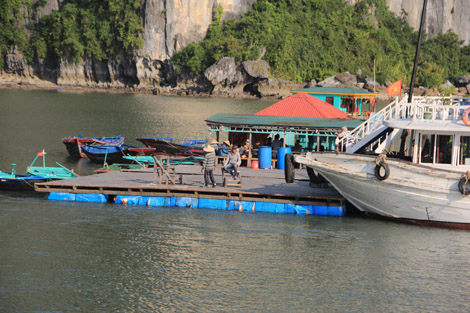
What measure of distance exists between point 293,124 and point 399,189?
8.67m

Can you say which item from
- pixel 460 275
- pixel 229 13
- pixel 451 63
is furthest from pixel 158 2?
pixel 460 275

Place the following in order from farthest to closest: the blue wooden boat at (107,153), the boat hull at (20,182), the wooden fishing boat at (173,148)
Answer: the blue wooden boat at (107,153)
the wooden fishing boat at (173,148)
the boat hull at (20,182)

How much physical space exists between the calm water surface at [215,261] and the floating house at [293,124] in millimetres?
6742

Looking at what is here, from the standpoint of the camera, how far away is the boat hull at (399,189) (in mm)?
19906

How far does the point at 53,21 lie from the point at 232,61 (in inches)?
1440

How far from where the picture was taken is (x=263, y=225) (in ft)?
69.1

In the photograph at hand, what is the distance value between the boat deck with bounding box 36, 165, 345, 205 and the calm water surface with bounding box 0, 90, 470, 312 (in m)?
0.59

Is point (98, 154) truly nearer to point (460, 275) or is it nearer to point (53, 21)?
point (460, 275)

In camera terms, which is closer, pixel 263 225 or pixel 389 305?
pixel 389 305

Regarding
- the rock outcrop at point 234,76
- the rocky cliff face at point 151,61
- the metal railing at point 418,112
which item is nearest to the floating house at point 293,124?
the metal railing at point 418,112

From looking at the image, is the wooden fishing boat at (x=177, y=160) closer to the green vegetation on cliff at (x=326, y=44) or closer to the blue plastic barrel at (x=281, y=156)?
the blue plastic barrel at (x=281, y=156)

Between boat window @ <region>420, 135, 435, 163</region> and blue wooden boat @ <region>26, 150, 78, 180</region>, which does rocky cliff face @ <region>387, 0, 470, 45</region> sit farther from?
boat window @ <region>420, 135, 435, 163</region>

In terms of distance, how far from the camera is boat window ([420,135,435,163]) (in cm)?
2122

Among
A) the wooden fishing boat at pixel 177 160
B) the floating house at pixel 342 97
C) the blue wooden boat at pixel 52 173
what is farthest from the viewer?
the floating house at pixel 342 97
